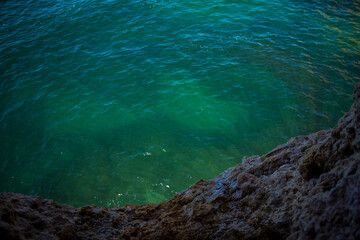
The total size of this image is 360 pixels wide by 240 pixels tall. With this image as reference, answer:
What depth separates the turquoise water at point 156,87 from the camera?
416 inches

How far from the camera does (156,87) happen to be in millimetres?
13711

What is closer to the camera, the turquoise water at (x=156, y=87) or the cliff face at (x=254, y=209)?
the cliff face at (x=254, y=209)

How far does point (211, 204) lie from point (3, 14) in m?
20.2

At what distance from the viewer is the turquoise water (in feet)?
34.6

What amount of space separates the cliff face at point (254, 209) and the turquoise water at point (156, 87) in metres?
4.02

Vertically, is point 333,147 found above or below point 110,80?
above

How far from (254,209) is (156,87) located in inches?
380

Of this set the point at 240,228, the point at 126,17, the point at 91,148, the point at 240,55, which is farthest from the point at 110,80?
the point at 240,228

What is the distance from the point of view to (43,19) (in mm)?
17953

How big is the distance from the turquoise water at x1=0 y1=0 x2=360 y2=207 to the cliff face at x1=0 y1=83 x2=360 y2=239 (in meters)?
4.02

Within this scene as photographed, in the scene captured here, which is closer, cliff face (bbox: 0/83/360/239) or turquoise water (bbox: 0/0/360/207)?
cliff face (bbox: 0/83/360/239)

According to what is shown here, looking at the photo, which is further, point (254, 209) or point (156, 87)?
point (156, 87)

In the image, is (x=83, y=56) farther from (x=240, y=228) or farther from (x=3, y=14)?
(x=240, y=228)

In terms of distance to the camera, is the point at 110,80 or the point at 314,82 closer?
the point at 314,82
